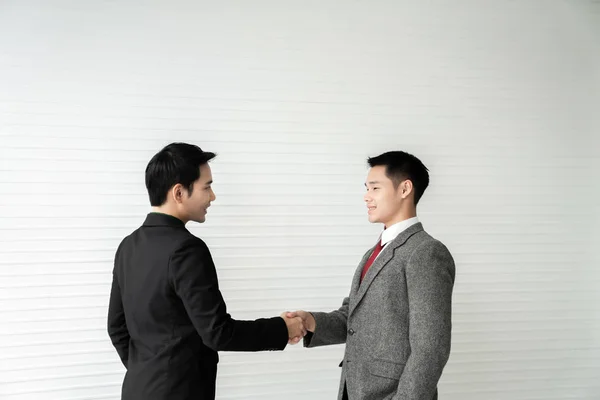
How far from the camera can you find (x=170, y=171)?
6.79ft

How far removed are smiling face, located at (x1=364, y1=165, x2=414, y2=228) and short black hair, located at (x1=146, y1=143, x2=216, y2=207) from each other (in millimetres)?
665

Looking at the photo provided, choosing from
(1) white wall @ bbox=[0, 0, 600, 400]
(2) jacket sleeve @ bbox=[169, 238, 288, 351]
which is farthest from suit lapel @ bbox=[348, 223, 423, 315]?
(1) white wall @ bbox=[0, 0, 600, 400]

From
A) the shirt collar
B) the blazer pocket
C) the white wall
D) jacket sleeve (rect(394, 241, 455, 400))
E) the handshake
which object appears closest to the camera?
jacket sleeve (rect(394, 241, 455, 400))

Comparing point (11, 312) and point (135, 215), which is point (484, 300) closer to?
point (135, 215)

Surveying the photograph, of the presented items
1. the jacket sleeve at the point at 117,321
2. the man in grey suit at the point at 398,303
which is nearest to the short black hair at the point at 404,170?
the man in grey suit at the point at 398,303

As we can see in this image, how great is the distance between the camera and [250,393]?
11.1ft

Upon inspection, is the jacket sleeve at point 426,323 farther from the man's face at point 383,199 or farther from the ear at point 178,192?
the ear at point 178,192

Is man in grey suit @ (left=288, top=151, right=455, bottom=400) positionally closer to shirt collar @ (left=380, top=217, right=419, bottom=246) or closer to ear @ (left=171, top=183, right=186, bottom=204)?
shirt collar @ (left=380, top=217, right=419, bottom=246)

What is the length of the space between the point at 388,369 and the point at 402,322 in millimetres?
170

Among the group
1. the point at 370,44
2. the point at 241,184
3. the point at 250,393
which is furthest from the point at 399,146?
the point at 250,393

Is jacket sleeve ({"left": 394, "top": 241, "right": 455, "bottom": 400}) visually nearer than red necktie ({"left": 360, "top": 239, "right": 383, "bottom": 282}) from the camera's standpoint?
Yes

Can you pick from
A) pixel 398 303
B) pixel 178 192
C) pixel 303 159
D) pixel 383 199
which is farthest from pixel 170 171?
pixel 303 159

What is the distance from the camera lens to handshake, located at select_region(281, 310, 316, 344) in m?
2.33

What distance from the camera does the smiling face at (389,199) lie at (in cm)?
220
